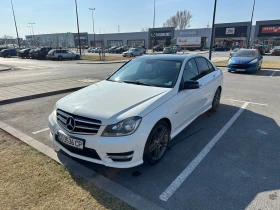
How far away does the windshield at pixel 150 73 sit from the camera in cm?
379

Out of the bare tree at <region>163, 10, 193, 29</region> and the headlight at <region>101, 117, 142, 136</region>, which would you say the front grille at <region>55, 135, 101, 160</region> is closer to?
the headlight at <region>101, 117, 142, 136</region>

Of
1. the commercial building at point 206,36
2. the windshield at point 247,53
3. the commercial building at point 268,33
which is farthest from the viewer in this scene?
the commercial building at point 206,36

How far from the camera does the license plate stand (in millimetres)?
2805

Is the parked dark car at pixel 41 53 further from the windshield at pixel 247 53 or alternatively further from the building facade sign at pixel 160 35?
the building facade sign at pixel 160 35

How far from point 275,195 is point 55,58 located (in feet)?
104


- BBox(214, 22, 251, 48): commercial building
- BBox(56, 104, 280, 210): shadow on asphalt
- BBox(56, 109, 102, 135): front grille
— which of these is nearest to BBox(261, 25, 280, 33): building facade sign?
BBox(214, 22, 251, 48): commercial building

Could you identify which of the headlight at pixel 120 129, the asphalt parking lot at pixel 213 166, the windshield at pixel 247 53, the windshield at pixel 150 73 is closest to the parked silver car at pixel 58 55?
the windshield at pixel 247 53

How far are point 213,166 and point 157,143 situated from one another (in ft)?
3.12

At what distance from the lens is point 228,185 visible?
281 centimetres

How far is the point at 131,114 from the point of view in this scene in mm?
2746

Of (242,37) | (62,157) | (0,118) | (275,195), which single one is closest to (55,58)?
(0,118)

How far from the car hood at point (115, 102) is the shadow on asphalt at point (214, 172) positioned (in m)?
0.95

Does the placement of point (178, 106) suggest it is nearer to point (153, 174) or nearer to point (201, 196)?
point (153, 174)

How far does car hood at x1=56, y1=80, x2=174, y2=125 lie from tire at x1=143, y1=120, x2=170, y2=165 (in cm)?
36
